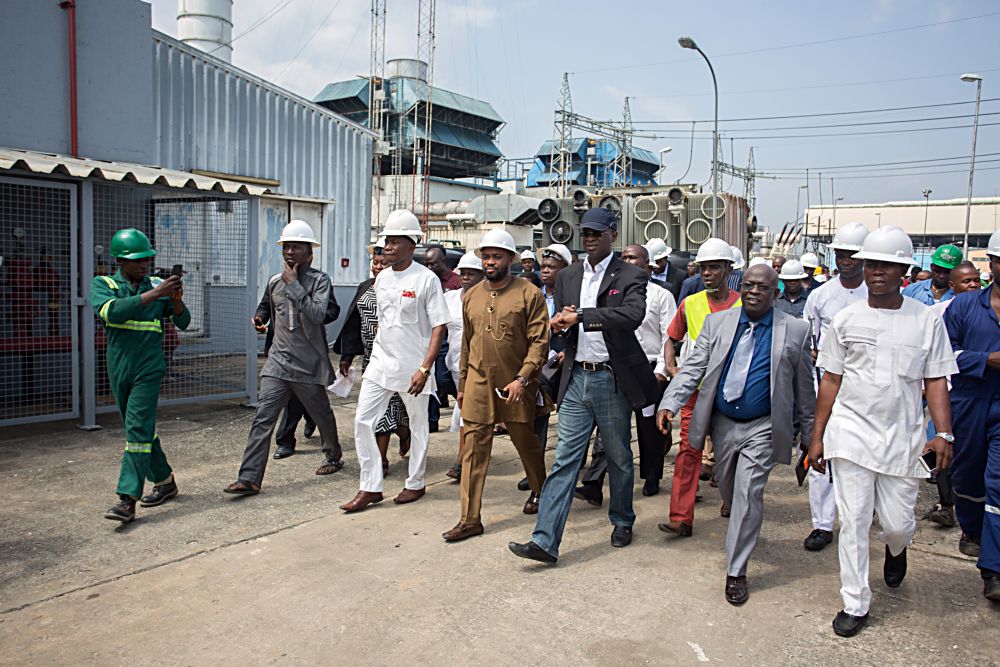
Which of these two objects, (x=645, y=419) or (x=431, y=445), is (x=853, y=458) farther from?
(x=431, y=445)

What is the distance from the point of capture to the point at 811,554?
16.4ft

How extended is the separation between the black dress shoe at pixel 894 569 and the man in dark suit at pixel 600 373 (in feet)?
4.95

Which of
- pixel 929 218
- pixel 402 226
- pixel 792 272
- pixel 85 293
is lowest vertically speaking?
pixel 85 293

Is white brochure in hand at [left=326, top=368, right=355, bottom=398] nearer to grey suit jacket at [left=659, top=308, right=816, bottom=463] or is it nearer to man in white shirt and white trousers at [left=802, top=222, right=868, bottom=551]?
grey suit jacket at [left=659, top=308, right=816, bottom=463]

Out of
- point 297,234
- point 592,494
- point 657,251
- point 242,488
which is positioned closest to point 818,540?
point 592,494

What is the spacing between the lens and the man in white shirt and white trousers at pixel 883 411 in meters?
3.84

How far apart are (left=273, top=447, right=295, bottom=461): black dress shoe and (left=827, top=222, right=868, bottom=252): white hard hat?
5042 millimetres

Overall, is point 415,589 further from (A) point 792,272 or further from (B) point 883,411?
(A) point 792,272

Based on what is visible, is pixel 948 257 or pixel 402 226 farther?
pixel 948 257

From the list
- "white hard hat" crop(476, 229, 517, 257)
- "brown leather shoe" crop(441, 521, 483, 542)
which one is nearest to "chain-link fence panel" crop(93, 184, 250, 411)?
"brown leather shoe" crop(441, 521, 483, 542)

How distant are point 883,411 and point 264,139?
11717 millimetres

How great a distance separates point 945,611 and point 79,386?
7.85 m

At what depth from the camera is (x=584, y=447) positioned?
4.88 m

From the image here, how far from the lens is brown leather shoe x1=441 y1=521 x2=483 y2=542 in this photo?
199 inches
